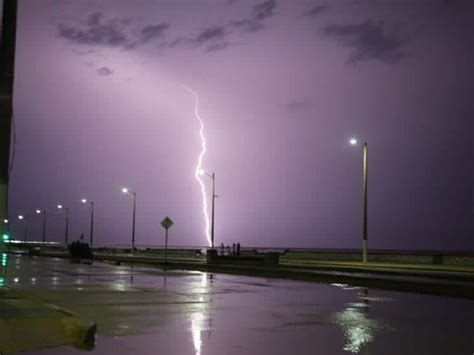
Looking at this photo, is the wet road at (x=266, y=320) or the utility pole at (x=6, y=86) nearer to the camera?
the wet road at (x=266, y=320)

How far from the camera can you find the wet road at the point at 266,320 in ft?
34.0

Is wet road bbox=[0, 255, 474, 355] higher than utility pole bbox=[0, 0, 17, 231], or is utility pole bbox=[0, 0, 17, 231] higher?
utility pole bbox=[0, 0, 17, 231]

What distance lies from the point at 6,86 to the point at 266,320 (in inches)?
306

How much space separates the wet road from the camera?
10.4 meters

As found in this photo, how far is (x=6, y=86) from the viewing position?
14.8 meters

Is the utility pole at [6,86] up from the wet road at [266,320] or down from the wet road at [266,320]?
up

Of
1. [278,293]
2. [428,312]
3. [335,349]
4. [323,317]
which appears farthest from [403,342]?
[278,293]

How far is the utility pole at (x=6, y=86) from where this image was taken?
1475 centimetres

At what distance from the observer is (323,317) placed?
14.5 metres

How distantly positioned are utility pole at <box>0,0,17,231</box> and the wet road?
324cm

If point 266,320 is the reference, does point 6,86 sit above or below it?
above

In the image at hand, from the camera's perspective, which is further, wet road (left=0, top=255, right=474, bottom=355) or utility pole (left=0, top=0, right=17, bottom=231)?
utility pole (left=0, top=0, right=17, bottom=231)

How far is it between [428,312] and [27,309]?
921 cm

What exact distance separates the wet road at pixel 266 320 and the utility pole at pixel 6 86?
324 cm
